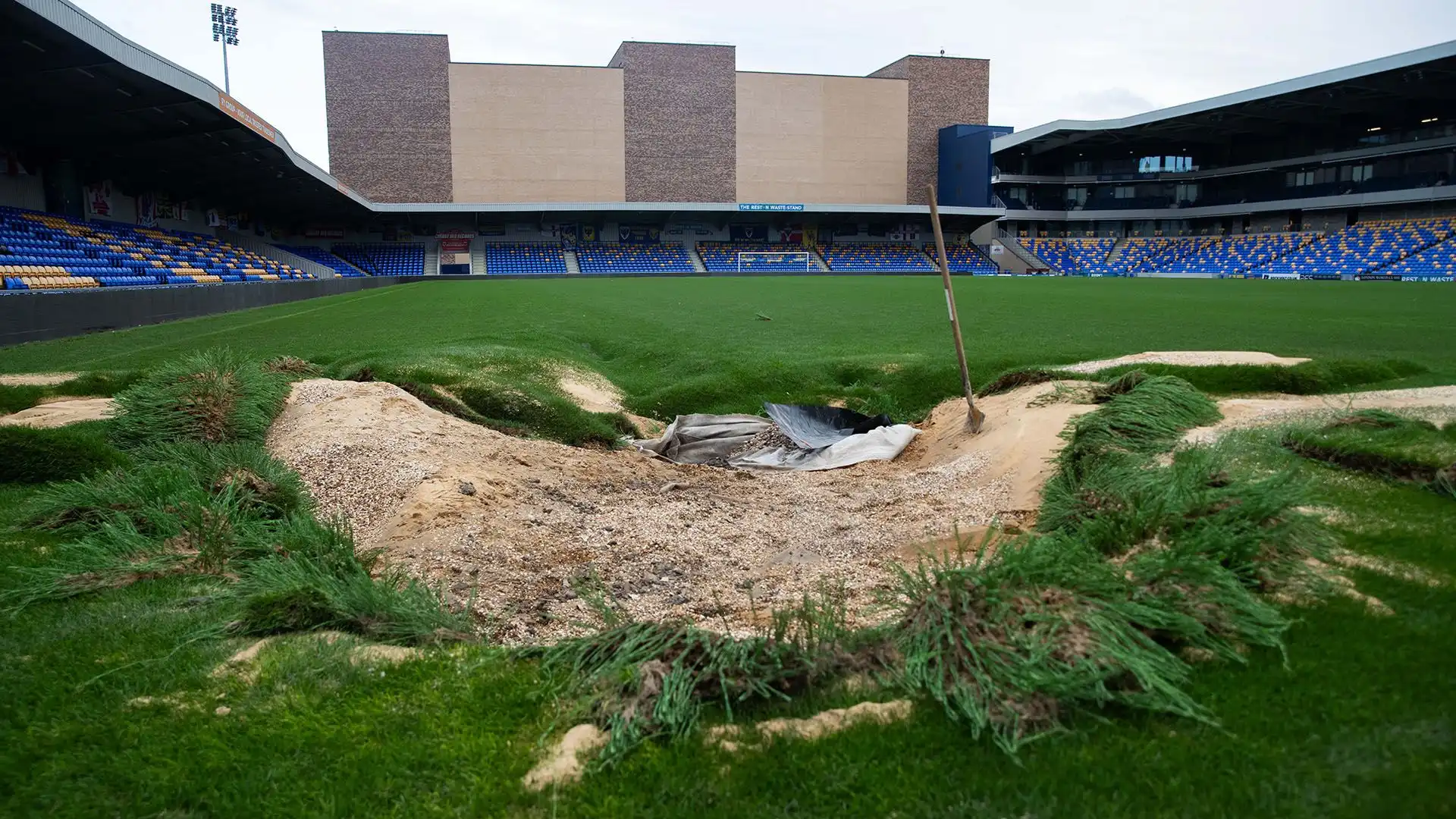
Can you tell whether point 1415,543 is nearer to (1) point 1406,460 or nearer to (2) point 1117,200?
(1) point 1406,460

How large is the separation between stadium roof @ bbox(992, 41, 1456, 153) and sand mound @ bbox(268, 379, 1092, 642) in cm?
4309

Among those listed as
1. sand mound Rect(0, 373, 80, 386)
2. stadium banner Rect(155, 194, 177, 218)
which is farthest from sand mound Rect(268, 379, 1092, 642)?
stadium banner Rect(155, 194, 177, 218)

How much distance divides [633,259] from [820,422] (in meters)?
52.2

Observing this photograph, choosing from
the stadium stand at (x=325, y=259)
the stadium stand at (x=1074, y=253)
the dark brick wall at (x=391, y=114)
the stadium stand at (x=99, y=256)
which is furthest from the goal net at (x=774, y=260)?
the stadium stand at (x=99, y=256)

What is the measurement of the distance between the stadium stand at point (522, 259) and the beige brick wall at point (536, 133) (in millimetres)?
3198

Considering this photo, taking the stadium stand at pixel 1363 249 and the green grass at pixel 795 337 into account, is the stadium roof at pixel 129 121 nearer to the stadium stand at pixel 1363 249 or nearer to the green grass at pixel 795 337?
the green grass at pixel 795 337

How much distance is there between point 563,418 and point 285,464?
117 inches

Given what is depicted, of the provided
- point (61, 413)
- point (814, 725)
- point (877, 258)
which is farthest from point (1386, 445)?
point (877, 258)

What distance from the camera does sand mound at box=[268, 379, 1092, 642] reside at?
14.1ft

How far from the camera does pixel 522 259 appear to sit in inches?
2296

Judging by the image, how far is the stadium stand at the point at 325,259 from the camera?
165 feet

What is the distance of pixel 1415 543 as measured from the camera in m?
3.06

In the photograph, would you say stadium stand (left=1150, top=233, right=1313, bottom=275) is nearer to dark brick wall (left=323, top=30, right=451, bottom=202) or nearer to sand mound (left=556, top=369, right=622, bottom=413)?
dark brick wall (left=323, top=30, right=451, bottom=202)

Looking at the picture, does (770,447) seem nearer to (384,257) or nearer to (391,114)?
(384,257)
